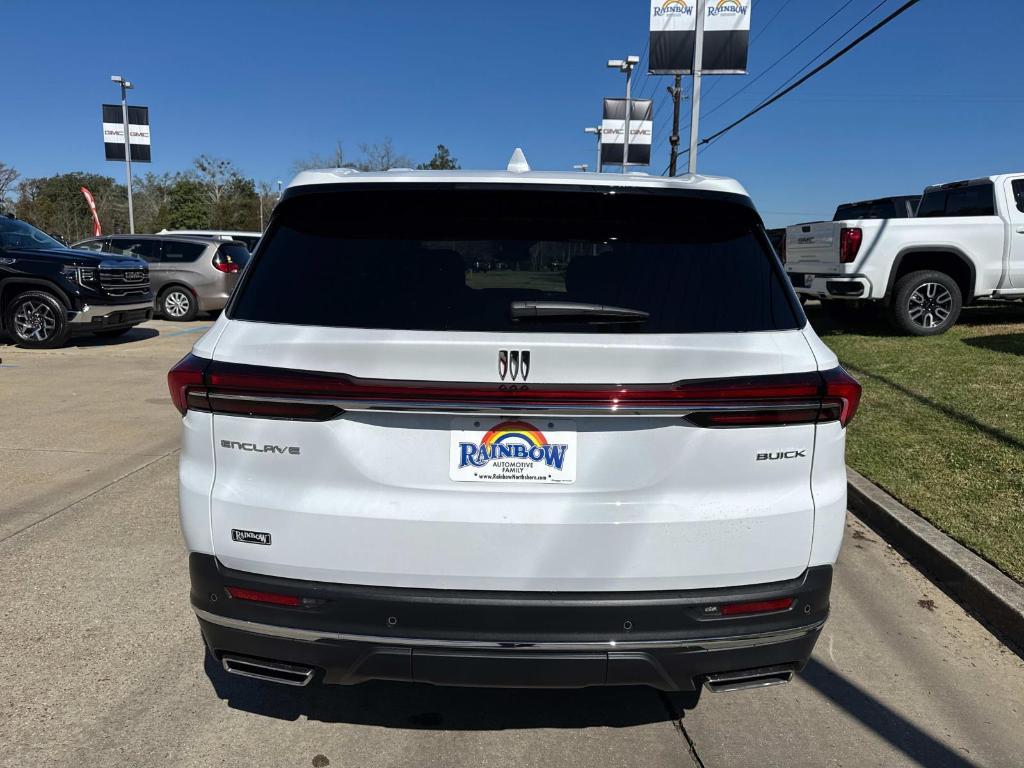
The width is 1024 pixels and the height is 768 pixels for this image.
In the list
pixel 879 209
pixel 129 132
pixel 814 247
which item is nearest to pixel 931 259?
pixel 814 247

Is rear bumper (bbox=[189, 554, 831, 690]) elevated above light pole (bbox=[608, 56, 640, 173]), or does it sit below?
below

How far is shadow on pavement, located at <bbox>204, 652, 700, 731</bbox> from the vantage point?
2.79m

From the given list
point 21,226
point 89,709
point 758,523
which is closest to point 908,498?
point 758,523

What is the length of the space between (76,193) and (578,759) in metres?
87.1

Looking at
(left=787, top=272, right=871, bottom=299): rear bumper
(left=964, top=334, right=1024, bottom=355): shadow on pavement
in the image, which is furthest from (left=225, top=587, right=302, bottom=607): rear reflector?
(left=964, top=334, right=1024, bottom=355): shadow on pavement

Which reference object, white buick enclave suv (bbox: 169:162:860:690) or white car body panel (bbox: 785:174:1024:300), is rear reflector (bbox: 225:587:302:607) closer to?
white buick enclave suv (bbox: 169:162:860:690)

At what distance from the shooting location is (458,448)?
2.13 metres

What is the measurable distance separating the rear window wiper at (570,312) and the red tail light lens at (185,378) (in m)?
0.91

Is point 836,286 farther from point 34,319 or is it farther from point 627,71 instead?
point 627,71

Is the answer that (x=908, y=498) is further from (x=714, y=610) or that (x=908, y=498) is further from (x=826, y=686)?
(x=714, y=610)

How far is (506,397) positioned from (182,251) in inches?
631

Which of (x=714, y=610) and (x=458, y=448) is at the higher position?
(x=458, y=448)

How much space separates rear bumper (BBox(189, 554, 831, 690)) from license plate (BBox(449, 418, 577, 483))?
0.35 meters

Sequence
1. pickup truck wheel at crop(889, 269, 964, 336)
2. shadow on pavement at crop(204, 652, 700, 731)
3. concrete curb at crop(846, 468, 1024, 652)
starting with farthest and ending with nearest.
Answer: pickup truck wheel at crop(889, 269, 964, 336) < concrete curb at crop(846, 468, 1024, 652) < shadow on pavement at crop(204, 652, 700, 731)
